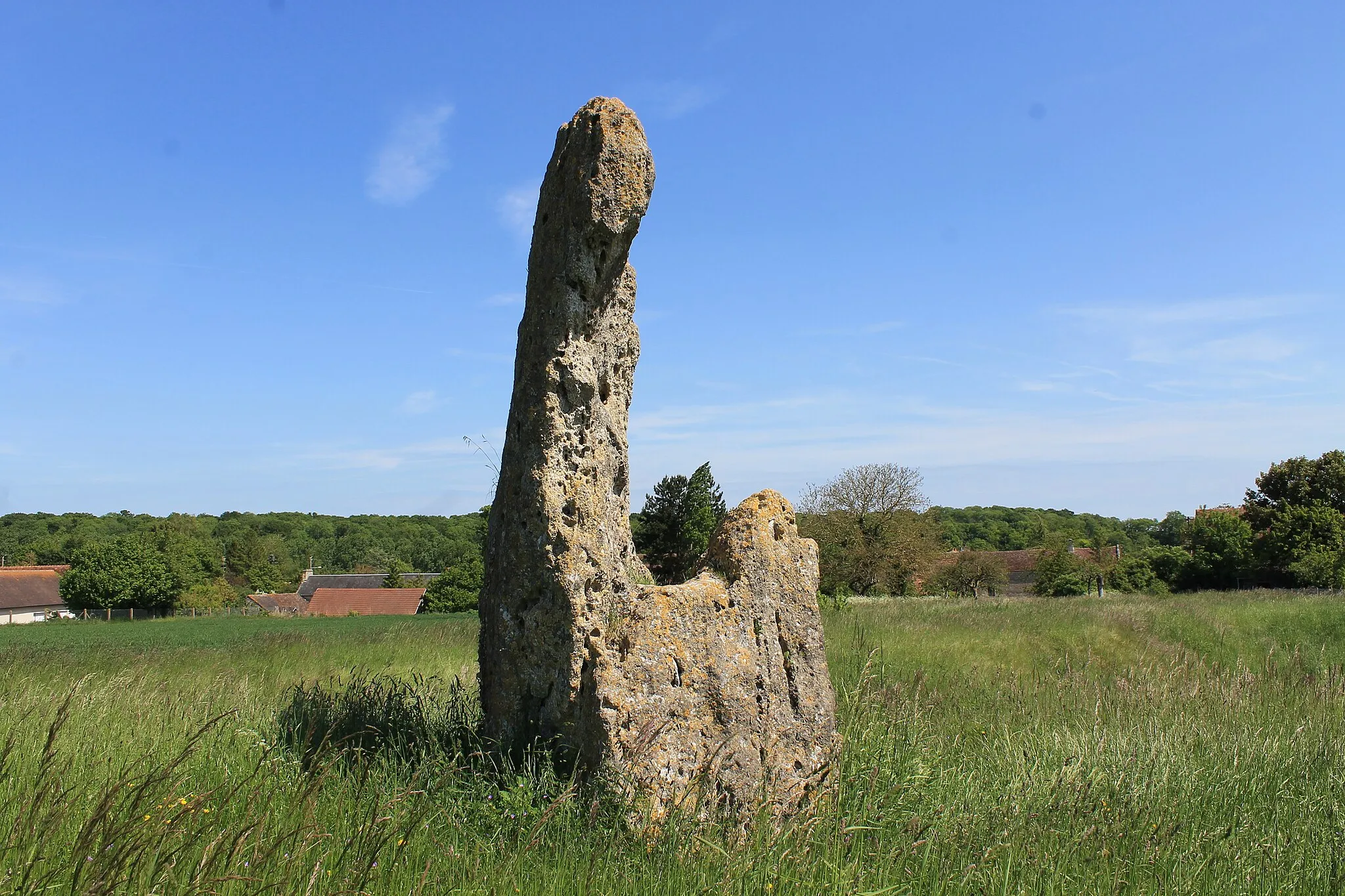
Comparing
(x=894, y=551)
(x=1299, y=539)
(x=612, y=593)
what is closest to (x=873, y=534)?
(x=894, y=551)

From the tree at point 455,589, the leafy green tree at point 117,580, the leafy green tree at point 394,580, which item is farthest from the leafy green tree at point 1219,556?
the leafy green tree at point 117,580

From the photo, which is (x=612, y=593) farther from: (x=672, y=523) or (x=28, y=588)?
(x=28, y=588)

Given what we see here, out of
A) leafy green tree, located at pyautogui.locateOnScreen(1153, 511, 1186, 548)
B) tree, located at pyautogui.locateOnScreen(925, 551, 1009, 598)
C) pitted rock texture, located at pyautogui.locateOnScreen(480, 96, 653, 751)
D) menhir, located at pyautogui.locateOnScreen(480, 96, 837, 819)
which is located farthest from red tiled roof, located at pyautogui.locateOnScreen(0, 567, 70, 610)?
leafy green tree, located at pyautogui.locateOnScreen(1153, 511, 1186, 548)

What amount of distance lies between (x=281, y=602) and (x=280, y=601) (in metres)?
0.13

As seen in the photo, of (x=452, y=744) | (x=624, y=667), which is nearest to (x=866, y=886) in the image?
(x=624, y=667)

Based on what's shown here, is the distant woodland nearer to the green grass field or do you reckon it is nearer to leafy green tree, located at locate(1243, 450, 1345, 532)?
leafy green tree, located at locate(1243, 450, 1345, 532)

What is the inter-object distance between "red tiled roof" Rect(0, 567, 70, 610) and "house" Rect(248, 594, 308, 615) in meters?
16.2

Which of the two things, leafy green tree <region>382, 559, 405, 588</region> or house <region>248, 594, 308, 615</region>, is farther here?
leafy green tree <region>382, 559, 405, 588</region>

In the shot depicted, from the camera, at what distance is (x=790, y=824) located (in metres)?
4.53

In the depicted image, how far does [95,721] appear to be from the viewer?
6008 millimetres

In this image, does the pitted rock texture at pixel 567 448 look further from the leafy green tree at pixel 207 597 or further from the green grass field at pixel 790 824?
the leafy green tree at pixel 207 597

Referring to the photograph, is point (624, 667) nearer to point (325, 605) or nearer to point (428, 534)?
point (325, 605)

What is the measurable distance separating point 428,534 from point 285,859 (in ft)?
411

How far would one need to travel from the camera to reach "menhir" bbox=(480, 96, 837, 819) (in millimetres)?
4637
